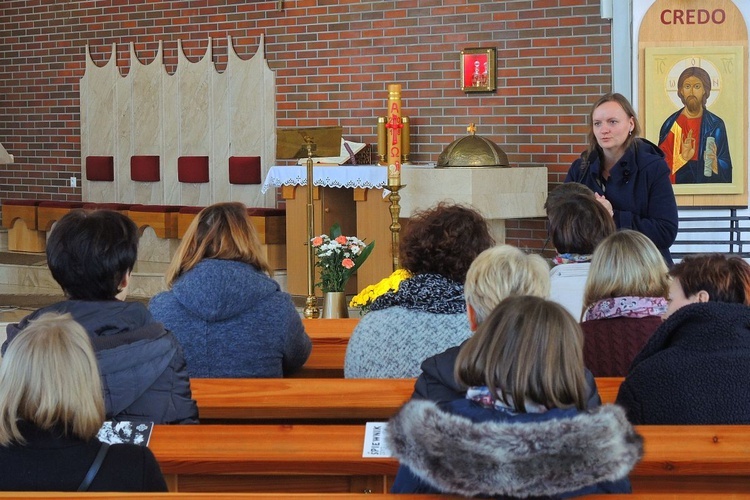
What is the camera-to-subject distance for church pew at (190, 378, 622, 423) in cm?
279

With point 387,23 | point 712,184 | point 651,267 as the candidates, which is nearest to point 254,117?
point 387,23

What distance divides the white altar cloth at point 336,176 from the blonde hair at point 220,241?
14.0 feet

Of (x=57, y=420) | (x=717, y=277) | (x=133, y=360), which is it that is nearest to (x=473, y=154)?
(x=717, y=277)

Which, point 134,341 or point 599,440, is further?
point 134,341

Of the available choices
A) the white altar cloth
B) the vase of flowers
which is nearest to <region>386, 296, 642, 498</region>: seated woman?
the vase of flowers

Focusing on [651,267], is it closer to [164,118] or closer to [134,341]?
[134,341]

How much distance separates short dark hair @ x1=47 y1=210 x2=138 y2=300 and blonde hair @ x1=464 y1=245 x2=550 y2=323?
33.5 inches

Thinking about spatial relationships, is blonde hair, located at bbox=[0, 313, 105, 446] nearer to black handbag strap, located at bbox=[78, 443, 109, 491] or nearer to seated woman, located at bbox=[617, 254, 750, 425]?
black handbag strap, located at bbox=[78, 443, 109, 491]

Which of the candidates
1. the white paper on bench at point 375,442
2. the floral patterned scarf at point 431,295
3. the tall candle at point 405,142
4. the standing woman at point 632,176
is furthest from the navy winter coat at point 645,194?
the tall candle at point 405,142

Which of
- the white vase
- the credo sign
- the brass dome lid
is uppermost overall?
the credo sign

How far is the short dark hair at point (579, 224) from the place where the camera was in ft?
11.3

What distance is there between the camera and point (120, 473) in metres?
2.03

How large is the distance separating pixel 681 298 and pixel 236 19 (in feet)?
23.9

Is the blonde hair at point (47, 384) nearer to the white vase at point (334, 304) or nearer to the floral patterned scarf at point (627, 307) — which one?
the floral patterned scarf at point (627, 307)
